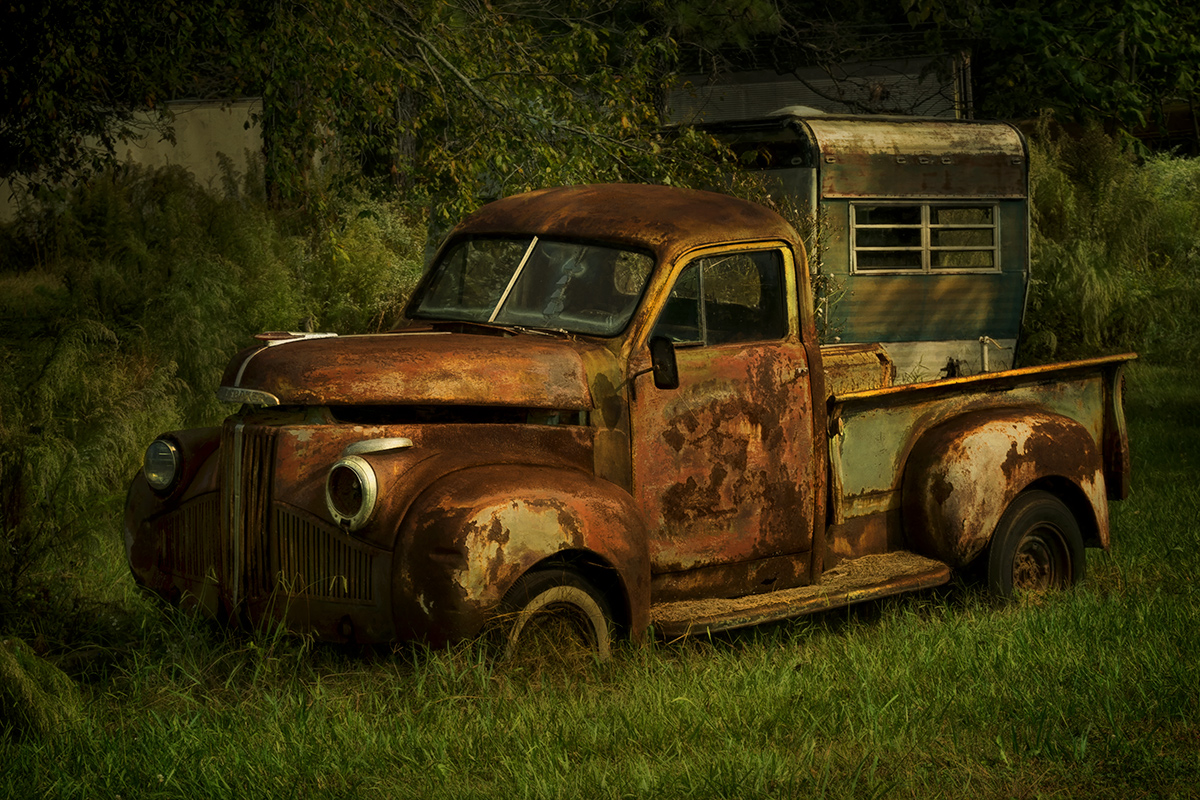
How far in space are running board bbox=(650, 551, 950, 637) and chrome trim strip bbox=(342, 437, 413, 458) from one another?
112cm

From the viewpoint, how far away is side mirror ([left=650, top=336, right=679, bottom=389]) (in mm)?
4875

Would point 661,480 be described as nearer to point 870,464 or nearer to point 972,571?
point 870,464

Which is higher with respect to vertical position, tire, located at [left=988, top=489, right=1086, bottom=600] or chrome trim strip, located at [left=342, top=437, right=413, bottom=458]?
chrome trim strip, located at [left=342, top=437, right=413, bottom=458]

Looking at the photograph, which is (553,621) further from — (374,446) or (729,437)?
(729,437)

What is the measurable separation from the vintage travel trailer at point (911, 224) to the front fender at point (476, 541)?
7264 millimetres

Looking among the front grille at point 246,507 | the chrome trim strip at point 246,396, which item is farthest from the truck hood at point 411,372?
the front grille at point 246,507

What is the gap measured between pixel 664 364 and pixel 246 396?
4.87ft

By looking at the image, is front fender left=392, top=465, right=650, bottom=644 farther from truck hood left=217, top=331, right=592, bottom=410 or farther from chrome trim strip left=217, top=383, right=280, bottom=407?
chrome trim strip left=217, top=383, right=280, bottom=407

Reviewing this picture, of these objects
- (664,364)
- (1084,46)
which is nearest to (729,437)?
(664,364)

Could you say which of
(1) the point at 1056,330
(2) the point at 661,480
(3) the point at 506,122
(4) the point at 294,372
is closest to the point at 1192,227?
(1) the point at 1056,330

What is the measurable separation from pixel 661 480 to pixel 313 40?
180 inches

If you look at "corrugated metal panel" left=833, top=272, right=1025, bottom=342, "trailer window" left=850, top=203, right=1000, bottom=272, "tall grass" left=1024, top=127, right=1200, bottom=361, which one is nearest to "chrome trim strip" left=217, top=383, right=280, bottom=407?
"corrugated metal panel" left=833, top=272, right=1025, bottom=342

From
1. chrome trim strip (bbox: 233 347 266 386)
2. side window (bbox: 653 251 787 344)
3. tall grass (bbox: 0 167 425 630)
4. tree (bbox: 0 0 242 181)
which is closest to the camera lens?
chrome trim strip (bbox: 233 347 266 386)

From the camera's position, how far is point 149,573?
502 cm
